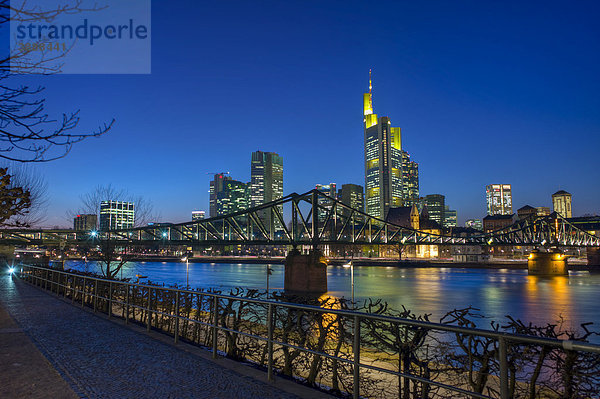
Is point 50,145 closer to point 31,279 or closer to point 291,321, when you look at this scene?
point 291,321

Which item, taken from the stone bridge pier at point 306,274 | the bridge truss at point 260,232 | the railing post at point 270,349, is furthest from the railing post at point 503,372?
the stone bridge pier at point 306,274

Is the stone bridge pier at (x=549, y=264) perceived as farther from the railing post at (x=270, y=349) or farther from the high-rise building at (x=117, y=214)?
the railing post at (x=270, y=349)

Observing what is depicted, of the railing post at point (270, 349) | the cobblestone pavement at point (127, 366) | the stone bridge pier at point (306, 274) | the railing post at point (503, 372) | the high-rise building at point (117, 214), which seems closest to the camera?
the railing post at point (503, 372)

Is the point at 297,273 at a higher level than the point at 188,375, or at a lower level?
lower

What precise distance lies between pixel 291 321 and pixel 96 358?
336cm

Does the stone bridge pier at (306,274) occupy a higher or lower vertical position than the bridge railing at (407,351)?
lower

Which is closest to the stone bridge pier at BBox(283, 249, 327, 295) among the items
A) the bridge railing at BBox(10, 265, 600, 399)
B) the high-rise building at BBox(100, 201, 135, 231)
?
the high-rise building at BBox(100, 201, 135, 231)

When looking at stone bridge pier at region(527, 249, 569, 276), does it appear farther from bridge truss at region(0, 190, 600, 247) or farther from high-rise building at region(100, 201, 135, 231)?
high-rise building at region(100, 201, 135, 231)

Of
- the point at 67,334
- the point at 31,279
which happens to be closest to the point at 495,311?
the point at 31,279

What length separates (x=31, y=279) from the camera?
26094mm

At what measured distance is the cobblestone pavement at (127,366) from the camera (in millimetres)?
5496

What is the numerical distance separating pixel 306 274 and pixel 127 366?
5389 cm

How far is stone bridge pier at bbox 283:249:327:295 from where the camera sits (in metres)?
59.1

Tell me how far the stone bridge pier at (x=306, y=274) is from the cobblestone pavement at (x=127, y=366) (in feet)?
162
